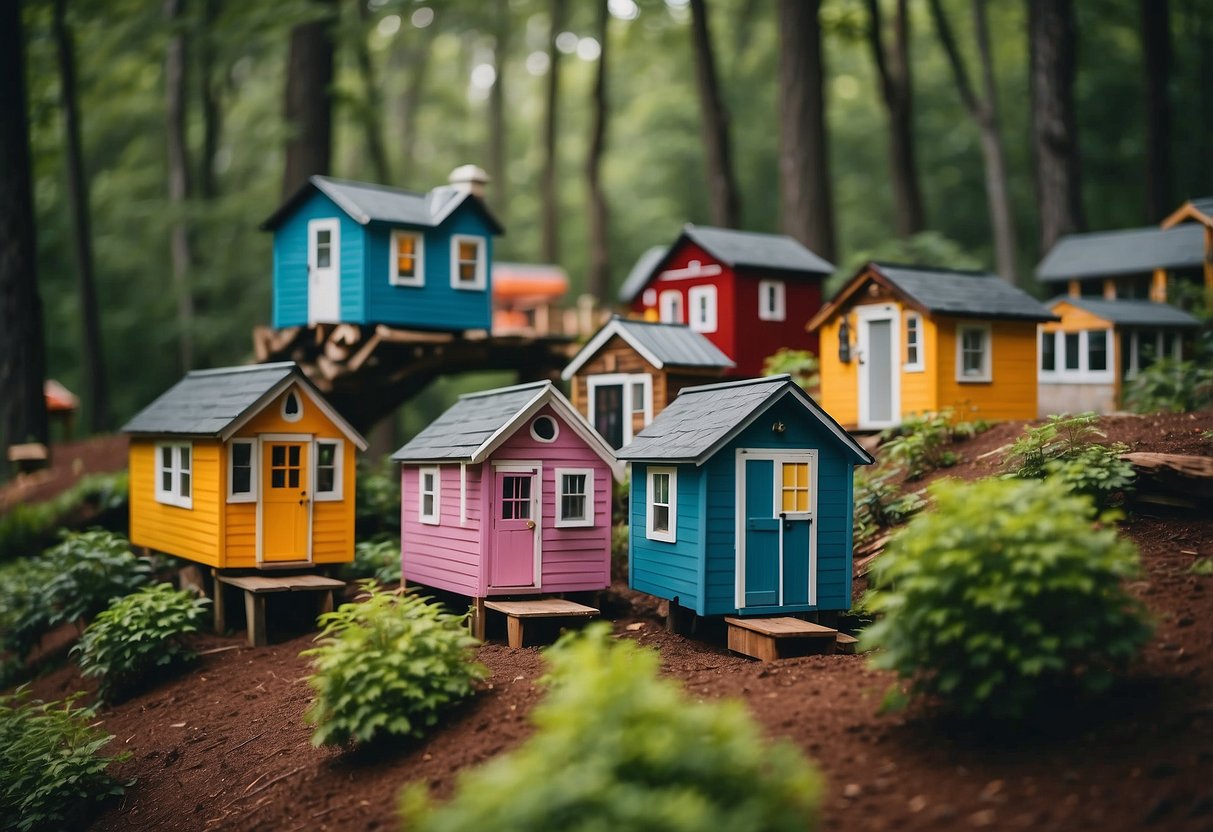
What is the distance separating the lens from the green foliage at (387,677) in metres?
9.65

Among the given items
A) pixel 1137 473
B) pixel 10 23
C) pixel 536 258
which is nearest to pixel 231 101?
pixel 536 258

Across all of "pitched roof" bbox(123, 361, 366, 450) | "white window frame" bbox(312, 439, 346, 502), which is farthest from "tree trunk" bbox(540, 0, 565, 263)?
"white window frame" bbox(312, 439, 346, 502)

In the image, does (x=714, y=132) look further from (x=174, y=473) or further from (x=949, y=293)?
(x=174, y=473)

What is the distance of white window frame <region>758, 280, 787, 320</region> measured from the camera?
67.7 ft

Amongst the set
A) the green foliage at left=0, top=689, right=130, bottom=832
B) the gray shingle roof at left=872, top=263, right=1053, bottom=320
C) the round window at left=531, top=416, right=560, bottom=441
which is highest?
the gray shingle roof at left=872, top=263, right=1053, bottom=320

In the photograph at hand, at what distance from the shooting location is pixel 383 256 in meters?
18.1

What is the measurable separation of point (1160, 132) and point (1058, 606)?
23.8 metres

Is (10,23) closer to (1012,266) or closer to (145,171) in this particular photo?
(145,171)

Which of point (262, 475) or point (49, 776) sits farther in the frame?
point (262, 475)

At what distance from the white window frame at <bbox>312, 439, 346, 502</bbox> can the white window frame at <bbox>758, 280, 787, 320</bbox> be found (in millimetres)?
8702

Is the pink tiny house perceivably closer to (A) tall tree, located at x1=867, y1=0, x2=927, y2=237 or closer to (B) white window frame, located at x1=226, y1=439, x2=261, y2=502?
(B) white window frame, located at x1=226, y1=439, x2=261, y2=502

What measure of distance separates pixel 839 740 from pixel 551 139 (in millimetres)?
28108

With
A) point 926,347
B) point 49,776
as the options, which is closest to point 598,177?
point 926,347

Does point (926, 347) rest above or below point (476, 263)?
below
